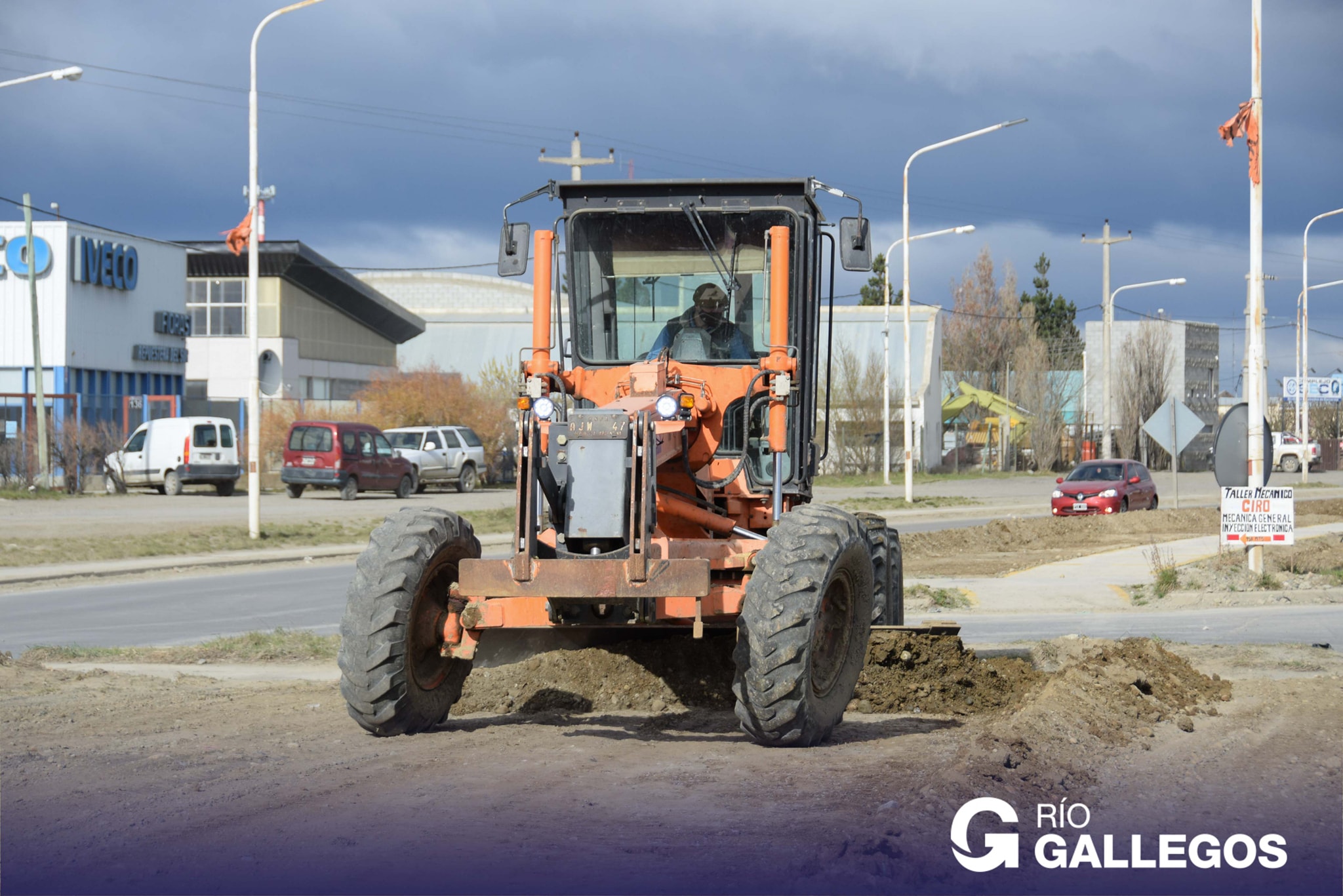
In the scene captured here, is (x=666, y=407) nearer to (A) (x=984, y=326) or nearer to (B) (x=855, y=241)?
(B) (x=855, y=241)

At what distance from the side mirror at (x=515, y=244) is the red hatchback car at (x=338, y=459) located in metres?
28.7

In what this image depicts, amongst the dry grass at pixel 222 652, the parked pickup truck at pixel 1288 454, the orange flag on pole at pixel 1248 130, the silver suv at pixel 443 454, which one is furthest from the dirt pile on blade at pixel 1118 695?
the parked pickup truck at pixel 1288 454

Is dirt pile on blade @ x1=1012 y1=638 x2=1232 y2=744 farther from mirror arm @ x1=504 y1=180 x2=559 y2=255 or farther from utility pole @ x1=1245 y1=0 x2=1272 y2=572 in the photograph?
utility pole @ x1=1245 y1=0 x2=1272 y2=572

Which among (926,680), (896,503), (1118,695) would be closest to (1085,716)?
(1118,695)

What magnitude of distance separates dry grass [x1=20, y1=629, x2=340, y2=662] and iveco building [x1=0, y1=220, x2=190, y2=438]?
1296 inches

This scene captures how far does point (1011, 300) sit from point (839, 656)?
78.5m

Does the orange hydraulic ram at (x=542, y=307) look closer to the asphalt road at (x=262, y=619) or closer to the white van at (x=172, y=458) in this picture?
the asphalt road at (x=262, y=619)

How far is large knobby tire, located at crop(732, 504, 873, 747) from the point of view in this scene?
23.2 feet

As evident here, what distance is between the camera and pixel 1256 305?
60.6 ft

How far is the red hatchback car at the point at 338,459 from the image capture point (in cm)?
3672

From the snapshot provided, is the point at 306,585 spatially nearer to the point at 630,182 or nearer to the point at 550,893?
the point at 630,182

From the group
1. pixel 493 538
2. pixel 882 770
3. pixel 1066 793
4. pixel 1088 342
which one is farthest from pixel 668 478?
pixel 1088 342

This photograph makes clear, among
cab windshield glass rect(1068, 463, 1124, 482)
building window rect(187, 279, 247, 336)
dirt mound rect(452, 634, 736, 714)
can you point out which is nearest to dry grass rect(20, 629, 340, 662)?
dirt mound rect(452, 634, 736, 714)

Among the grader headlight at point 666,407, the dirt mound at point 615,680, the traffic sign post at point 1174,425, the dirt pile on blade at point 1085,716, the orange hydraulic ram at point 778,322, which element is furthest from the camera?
the traffic sign post at point 1174,425
